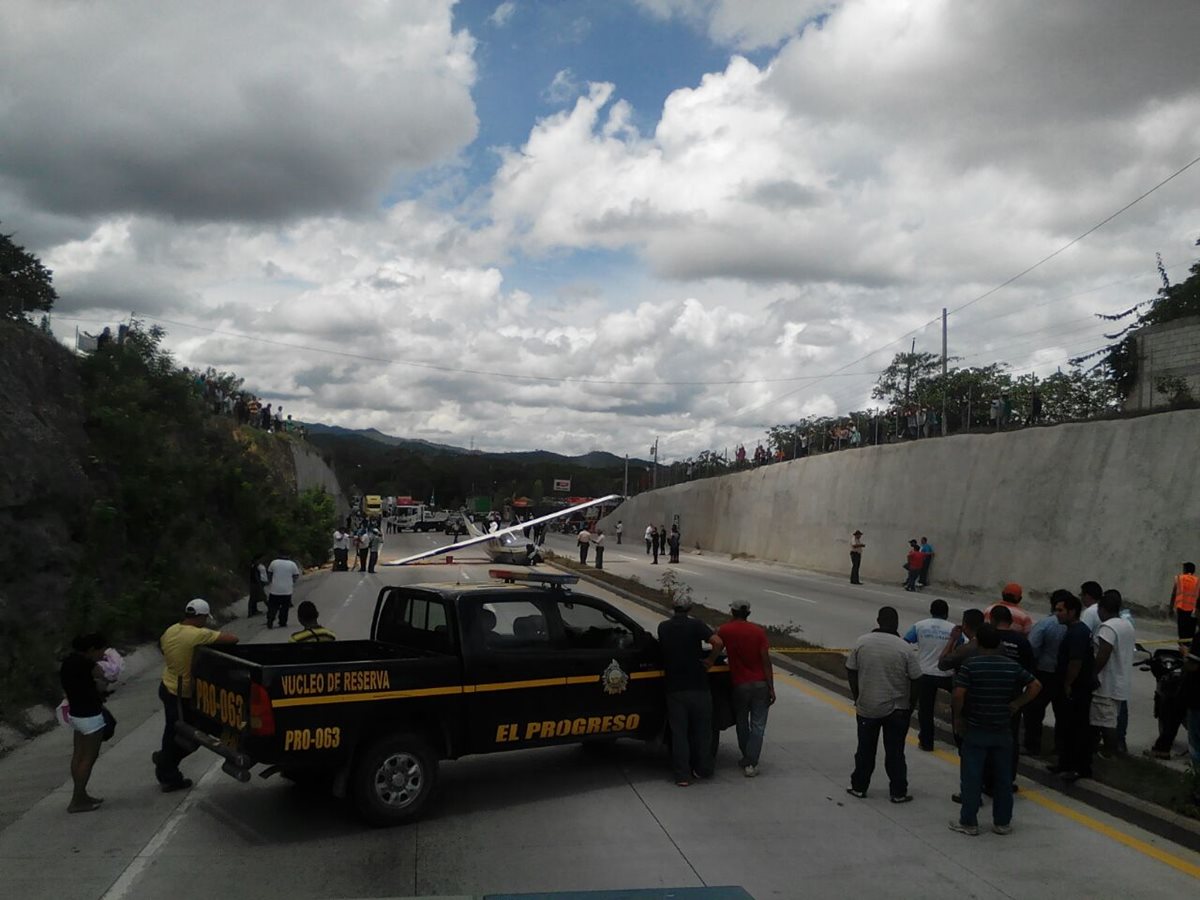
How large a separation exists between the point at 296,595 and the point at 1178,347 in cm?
2714

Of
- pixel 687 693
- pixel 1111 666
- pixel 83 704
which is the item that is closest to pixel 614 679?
pixel 687 693

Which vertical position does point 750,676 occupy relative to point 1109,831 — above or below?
above

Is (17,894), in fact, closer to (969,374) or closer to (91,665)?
(91,665)

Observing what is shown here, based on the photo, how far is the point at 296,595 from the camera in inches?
1084

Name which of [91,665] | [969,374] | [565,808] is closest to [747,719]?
[565,808]

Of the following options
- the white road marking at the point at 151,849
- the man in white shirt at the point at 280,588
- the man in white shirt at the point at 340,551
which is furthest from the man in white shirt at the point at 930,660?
the man in white shirt at the point at 340,551

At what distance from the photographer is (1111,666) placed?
27.4 ft

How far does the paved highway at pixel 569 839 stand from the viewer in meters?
5.98

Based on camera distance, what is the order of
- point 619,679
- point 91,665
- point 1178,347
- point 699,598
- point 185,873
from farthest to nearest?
point 1178,347 → point 699,598 → point 619,679 → point 91,665 → point 185,873

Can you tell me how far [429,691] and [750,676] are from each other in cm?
284

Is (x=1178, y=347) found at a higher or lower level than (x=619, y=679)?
higher

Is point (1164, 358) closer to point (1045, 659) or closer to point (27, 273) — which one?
point (1045, 659)

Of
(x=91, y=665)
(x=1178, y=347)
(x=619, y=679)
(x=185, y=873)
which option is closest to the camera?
(x=185, y=873)

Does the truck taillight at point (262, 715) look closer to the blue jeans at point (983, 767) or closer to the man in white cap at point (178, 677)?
the man in white cap at point (178, 677)
